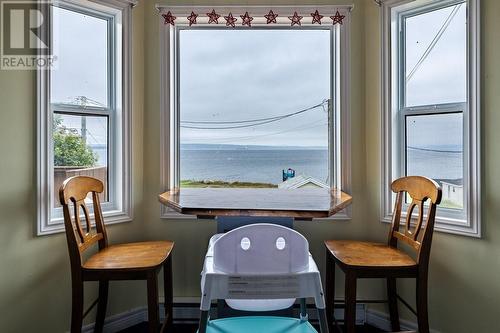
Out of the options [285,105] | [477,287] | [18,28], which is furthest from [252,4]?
[477,287]

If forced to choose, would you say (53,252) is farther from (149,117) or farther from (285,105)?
(285,105)

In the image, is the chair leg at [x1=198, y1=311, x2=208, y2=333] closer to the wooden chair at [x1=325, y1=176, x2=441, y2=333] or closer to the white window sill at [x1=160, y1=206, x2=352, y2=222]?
the wooden chair at [x1=325, y1=176, x2=441, y2=333]

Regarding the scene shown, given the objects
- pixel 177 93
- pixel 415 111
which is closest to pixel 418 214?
pixel 415 111

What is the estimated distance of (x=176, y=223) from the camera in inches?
89.0

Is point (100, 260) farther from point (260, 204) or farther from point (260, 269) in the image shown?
point (260, 269)

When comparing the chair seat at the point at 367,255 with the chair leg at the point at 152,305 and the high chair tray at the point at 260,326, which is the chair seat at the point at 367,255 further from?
the chair leg at the point at 152,305

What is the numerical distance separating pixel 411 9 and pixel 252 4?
1049 mm

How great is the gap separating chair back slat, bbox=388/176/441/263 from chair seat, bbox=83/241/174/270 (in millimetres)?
1365

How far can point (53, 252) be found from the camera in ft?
6.07

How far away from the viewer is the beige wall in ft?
5.57

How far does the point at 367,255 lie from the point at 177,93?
5.49 feet

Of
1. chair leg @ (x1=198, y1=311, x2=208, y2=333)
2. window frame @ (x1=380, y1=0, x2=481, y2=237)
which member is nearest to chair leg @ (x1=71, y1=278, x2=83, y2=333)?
chair leg @ (x1=198, y1=311, x2=208, y2=333)

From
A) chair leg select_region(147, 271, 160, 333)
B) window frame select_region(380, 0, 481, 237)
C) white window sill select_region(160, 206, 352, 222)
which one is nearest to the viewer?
chair leg select_region(147, 271, 160, 333)

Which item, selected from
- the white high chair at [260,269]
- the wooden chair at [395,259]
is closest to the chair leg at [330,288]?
the wooden chair at [395,259]
